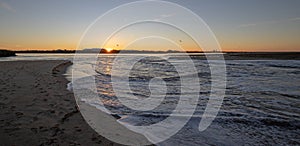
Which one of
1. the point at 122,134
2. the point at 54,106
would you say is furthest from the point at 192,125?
the point at 54,106

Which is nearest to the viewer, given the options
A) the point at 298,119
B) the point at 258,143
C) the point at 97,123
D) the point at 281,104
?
the point at 258,143

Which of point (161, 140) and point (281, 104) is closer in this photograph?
point (161, 140)

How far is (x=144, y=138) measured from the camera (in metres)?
5.61

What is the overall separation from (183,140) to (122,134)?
1.77 m

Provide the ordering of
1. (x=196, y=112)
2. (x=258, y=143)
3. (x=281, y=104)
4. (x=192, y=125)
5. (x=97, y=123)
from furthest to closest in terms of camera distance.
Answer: (x=281, y=104) < (x=196, y=112) < (x=192, y=125) < (x=97, y=123) < (x=258, y=143)

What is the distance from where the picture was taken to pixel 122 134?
5707mm

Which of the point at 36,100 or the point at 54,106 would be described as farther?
the point at 36,100

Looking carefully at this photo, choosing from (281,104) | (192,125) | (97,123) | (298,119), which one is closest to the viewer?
(97,123)

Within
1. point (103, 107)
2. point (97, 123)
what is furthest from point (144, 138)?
point (103, 107)

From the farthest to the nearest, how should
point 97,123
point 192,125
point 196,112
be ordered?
1. point 196,112
2. point 192,125
3. point 97,123

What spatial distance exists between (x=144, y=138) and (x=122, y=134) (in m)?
0.65

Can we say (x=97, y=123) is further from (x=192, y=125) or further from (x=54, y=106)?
(x=192, y=125)

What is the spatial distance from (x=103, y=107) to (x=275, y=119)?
7.04 metres

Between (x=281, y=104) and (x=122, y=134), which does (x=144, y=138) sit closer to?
(x=122, y=134)
